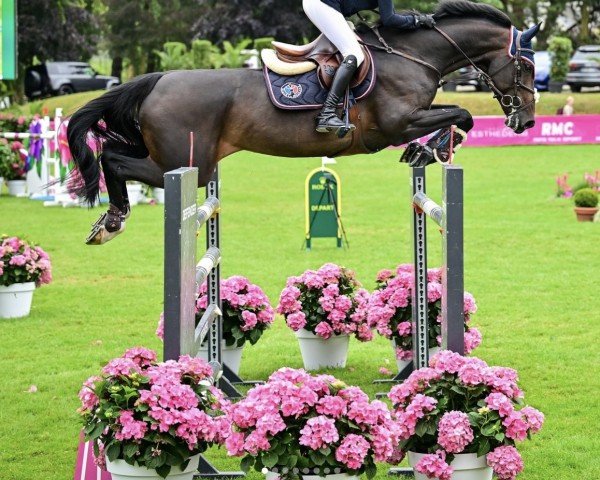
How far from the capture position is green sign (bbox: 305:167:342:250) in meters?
14.1

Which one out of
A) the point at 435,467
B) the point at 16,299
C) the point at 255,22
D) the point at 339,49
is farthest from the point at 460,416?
the point at 255,22

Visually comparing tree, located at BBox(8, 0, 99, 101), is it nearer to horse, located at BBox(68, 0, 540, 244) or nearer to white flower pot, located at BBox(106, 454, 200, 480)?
horse, located at BBox(68, 0, 540, 244)

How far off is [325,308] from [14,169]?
14857 mm

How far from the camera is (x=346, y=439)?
4.42 meters

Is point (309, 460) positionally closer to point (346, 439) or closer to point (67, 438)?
point (346, 439)

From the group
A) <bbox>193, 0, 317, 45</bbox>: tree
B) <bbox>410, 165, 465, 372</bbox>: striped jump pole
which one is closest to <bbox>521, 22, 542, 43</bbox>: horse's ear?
<bbox>410, 165, 465, 372</bbox>: striped jump pole

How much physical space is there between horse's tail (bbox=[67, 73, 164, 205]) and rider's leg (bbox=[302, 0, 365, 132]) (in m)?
1.00

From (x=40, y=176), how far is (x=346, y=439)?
17219mm

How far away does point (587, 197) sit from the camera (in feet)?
53.9

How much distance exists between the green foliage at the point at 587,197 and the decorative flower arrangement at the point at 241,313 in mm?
9525

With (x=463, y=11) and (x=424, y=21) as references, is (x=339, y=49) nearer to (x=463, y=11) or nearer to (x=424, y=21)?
(x=424, y=21)

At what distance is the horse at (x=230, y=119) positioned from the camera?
6215 mm

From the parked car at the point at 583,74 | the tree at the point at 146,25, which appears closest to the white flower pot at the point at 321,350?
the parked car at the point at 583,74

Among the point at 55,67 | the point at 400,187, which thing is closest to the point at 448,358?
the point at 400,187
